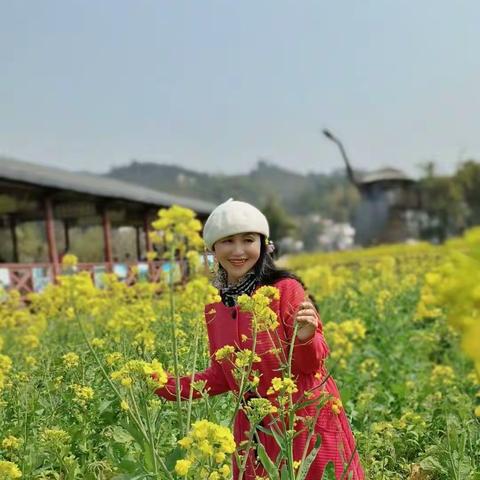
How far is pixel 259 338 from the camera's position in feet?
6.57

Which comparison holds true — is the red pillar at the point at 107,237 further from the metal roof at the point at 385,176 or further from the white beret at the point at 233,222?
the metal roof at the point at 385,176

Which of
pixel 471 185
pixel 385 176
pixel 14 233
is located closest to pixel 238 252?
pixel 14 233

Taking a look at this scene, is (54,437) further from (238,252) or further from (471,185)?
(471,185)

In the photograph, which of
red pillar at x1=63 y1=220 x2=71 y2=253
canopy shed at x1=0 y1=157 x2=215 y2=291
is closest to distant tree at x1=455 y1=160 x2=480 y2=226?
canopy shed at x1=0 y1=157 x2=215 y2=291

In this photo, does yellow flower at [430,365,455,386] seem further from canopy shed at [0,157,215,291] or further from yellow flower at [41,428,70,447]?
canopy shed at [0,157,215,291]

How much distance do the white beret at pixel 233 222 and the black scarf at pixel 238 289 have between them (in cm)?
13

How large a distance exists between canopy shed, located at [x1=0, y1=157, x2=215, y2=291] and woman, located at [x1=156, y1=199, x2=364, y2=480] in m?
7.92

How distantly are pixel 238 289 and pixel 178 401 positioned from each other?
56cm

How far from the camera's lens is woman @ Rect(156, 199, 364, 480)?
195 cm

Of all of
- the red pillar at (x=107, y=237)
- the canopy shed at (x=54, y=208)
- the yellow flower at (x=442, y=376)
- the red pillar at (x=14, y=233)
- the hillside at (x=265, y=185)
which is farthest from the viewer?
the hillside at (x=265, y=185)

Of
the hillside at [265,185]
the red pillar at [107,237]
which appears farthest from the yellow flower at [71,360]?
the hillside at [265,185]

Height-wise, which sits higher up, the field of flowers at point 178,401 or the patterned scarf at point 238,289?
the patterned scarf at point 238,289

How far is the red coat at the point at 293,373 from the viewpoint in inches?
76.3

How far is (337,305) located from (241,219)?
5128mm
